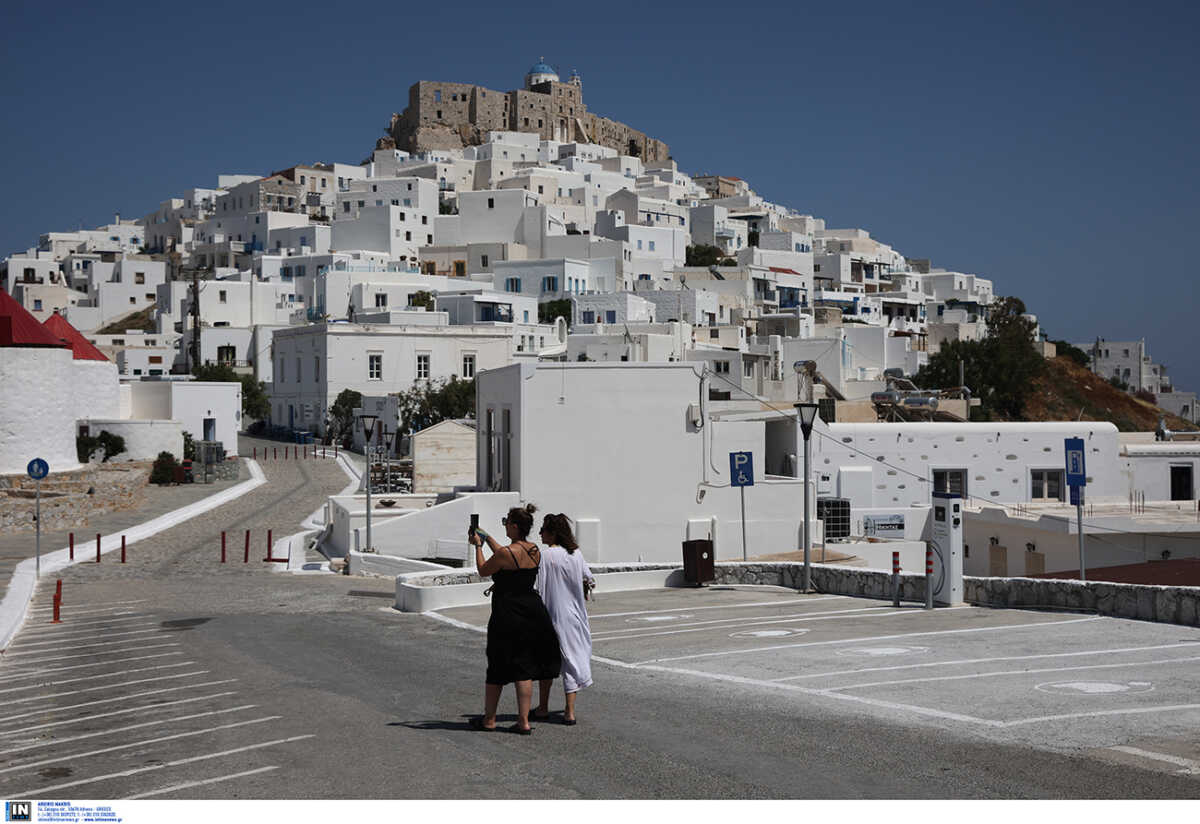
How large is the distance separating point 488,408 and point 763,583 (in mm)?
12023

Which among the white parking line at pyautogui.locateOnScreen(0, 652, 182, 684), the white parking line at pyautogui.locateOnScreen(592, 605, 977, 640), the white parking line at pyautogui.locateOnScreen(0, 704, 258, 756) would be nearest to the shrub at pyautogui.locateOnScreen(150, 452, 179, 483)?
the white parking line at pyautogui.locateOnScreen(0, 652, 182, 684)

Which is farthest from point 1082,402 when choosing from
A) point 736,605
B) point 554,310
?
point 736,605

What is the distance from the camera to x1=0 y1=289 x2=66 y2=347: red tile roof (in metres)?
37.8

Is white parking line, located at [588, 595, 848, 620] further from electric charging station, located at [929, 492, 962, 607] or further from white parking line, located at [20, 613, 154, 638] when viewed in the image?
white parking line, located at [20, 613, 154, 638]

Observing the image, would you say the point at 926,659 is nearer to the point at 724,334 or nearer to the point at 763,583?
the point at 763,583

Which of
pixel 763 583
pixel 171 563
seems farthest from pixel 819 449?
pixel 171 563

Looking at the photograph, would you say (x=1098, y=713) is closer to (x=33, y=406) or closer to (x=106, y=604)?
(x=106, y=604)

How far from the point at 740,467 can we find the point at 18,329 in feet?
80.0

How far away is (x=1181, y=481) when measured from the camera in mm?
32906

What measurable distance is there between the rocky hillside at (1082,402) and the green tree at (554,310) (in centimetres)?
3078

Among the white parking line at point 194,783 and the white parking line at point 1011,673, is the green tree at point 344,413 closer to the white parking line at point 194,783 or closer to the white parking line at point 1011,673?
the white parking line at point 1011,673

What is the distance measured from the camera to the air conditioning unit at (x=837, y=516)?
99.5ft

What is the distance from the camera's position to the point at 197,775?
286 inches

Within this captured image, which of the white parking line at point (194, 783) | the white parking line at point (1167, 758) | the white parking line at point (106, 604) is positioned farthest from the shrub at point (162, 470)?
the white parking line at point (1167, 758)
